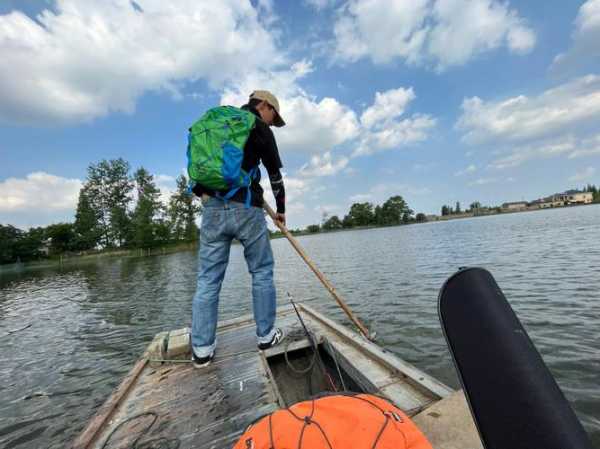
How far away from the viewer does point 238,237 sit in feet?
10.1

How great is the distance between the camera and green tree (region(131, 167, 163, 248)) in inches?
2291

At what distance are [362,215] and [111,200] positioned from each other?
9518 centimetres

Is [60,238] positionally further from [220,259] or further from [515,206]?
[515,206]

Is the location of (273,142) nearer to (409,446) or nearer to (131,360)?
(409,446)

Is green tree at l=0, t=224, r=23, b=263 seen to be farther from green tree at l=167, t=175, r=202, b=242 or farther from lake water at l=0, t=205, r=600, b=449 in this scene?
lake water at l=0, t=205, r=600, b=449

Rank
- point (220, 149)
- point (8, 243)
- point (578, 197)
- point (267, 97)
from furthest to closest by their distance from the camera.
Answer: point (578, 197) → point (8, 243) → point (267, 97) → point (220, 149)

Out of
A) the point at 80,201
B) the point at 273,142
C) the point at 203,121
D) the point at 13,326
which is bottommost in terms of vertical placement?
the point at 13,326

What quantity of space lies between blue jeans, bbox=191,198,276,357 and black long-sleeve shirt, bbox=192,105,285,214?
0.39ft

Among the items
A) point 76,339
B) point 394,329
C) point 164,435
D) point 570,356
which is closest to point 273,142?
point 164,435

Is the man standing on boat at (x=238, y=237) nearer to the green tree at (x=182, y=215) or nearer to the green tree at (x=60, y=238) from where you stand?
the green tree at (x=182, y=215)

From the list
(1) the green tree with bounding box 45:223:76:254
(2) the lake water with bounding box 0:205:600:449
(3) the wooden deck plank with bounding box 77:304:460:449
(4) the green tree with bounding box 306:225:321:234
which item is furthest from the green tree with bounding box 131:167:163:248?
(4) the green tree with bounding box 306:225:321:234

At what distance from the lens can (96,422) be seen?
219 centimetres

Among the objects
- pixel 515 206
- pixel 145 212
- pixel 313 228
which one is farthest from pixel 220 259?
pixel 515 206

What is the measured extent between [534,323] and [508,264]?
7028 millimetres
